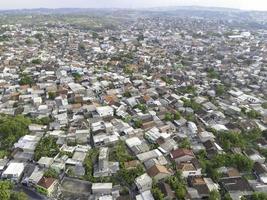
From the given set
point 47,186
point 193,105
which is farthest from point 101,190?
point 193,105

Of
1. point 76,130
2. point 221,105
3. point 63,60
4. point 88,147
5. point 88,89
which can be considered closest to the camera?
point 88,147

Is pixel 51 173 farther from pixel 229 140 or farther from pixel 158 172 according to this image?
pixel 229 140

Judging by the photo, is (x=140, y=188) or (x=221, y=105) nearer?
(x=140, y=188)

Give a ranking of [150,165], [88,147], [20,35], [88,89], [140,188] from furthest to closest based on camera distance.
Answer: [20,35], [88,89], [88,147], [150,165], [140,188]

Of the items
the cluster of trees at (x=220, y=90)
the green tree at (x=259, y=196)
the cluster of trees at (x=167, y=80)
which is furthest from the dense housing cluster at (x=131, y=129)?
the cluster of trees at (x=167, y=80)

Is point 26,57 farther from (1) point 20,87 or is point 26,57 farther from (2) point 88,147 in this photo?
(2) point 88,147

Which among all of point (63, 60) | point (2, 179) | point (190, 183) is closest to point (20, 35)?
point (63, 60)

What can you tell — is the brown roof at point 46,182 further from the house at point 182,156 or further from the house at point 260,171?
the house at point 260,171

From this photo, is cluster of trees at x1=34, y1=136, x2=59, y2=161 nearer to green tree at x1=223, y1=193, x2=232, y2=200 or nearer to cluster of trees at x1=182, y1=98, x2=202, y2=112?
green tree at x1=223, y1=193, x2=232, y2=200
